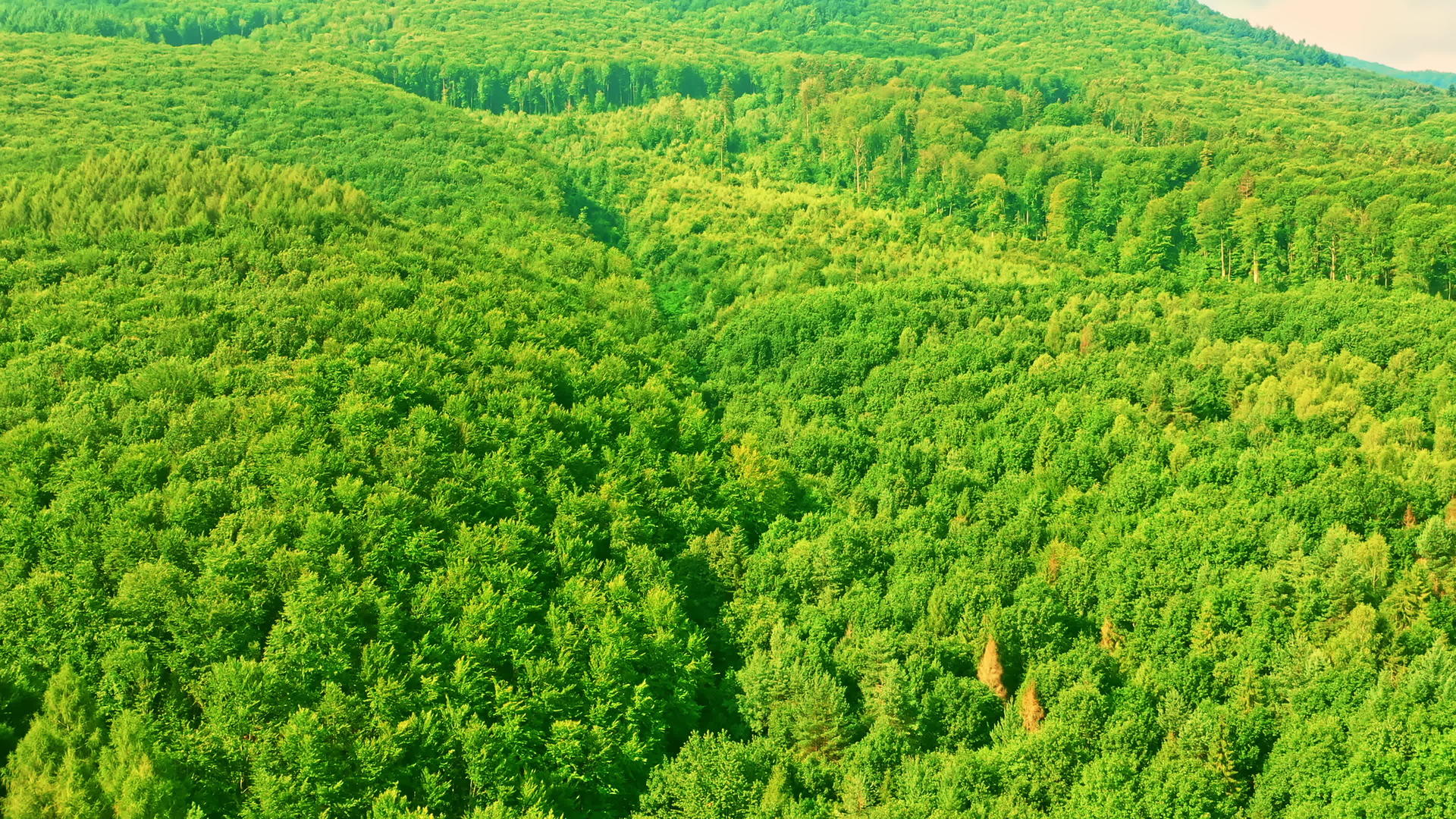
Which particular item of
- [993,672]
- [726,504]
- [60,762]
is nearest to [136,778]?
[60,762]

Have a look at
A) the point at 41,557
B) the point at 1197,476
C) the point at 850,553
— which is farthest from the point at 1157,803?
the point at 41,557

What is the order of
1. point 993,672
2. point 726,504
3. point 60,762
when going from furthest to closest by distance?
point 726,504 < point 993,672 < point 60,762

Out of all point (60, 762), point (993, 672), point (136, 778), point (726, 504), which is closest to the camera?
point (136, 778)

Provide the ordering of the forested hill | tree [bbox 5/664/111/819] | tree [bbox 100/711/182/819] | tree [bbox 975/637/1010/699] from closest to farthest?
tree [bbox 5/664/111/819]
tree [bbox 100/711/182/819]
the forested hill
tree [bbox 975/637/1010/699]

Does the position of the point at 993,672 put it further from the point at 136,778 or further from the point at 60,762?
the point at 60,762

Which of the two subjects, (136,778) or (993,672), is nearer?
(136,778)

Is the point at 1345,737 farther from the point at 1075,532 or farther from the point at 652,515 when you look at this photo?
the point at 652,515

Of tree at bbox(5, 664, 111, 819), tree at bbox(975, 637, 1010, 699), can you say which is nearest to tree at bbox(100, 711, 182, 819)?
tree at bbox(5, 664, 111, 819)

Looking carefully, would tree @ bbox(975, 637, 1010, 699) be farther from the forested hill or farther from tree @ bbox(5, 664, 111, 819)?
tree @ bbox(5, 664, 111, 819)
